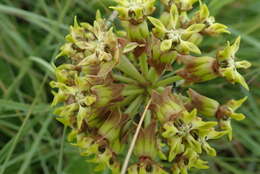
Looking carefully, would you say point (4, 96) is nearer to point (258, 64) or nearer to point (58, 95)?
point (58, 95)

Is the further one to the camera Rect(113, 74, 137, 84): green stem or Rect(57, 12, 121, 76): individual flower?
Rect(113, 74, 137, 84): green stem

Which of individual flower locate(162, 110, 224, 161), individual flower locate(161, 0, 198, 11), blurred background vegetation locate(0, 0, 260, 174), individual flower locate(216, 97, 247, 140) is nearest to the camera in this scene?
individual flower locate(162, 110, 224, 161)

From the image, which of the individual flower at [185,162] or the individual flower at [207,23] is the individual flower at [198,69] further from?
the individual flower at [185,162]

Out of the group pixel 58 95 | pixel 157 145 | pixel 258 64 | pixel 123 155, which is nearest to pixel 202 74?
pixel 157 145

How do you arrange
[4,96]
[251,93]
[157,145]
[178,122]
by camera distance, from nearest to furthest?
[178,122] < [157,145] < [4,96] < [251,93]

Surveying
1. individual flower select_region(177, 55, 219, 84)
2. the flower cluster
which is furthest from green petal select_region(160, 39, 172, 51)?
individual flower select_region(177, 55, 219, 84)

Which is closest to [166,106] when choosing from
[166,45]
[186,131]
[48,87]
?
[186,131]

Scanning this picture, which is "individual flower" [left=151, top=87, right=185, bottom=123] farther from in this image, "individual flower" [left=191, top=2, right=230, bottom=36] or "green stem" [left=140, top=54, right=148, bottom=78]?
"individual flower" [left=191, top=2, right=230, bottom=36]
